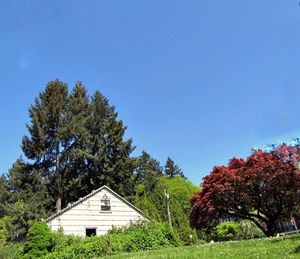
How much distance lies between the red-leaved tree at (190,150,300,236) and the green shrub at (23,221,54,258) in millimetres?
8765

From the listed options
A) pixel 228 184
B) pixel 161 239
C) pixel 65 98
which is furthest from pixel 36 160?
pixel 228 184

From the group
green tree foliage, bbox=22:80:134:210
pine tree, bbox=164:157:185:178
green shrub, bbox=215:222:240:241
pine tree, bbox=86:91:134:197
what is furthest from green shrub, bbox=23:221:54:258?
pine tree, bbox=164:157:185:178

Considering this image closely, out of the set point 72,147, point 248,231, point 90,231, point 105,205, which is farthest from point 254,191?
point 72,147

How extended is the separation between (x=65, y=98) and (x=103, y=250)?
1018 inches

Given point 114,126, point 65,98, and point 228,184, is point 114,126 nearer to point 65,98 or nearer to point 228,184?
point 65,98

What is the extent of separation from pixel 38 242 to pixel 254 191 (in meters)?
12.4

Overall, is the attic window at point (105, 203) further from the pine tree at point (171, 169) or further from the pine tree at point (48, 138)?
the pine tree at point (171, 169)

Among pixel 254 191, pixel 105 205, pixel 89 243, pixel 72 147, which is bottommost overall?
pixel 89 243

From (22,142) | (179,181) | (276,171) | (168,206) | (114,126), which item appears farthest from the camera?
(179,181)

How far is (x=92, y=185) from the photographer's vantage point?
36375 mm

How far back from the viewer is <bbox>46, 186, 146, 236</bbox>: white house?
71.3ft

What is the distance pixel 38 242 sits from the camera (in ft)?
59.4

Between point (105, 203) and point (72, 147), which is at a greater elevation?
point (72, 147)

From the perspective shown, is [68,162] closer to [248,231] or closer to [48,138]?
[48,138]
